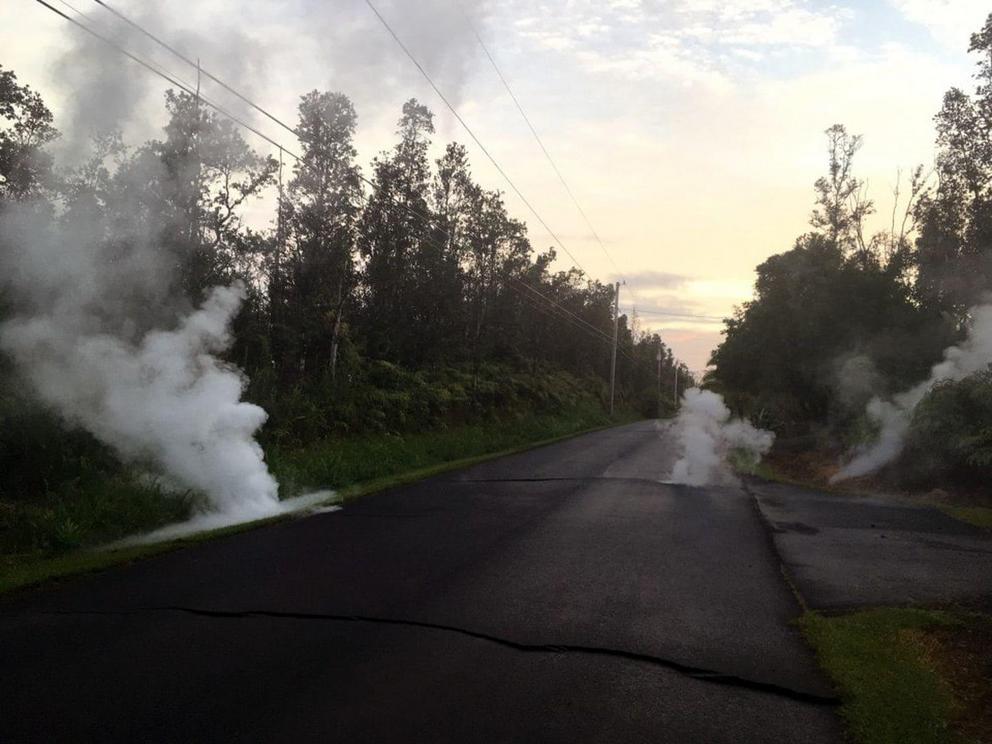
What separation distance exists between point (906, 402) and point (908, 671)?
15.5m

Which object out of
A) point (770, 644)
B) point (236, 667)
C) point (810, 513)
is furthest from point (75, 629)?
point (810, 513)

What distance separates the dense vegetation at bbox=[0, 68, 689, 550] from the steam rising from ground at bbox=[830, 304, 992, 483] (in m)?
10.8

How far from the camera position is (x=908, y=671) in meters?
5.11

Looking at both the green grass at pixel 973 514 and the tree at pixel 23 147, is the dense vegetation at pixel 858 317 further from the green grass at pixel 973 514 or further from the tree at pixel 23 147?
the tree at pixel 23 147

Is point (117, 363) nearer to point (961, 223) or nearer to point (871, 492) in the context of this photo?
point (871, 492)

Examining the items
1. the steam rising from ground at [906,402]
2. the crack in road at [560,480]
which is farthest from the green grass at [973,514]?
the crack in road at [560,480]

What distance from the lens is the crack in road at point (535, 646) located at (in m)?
4.81

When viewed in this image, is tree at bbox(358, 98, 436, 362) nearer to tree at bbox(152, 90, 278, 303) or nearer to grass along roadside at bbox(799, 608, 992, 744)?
tree at bbox(152, 90, 278, 303)

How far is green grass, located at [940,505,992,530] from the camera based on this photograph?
11.4 metres

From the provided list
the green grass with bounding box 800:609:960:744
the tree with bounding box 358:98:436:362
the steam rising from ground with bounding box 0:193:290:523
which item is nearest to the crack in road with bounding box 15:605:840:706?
the green grass with bounding box 800:609:960:744

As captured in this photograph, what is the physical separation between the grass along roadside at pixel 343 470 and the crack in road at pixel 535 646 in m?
1.98

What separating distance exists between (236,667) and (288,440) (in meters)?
12.1

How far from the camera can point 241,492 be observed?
11.8 metres

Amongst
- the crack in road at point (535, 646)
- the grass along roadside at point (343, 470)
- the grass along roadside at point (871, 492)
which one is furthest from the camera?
the grass along roadside at point (871, 492)
